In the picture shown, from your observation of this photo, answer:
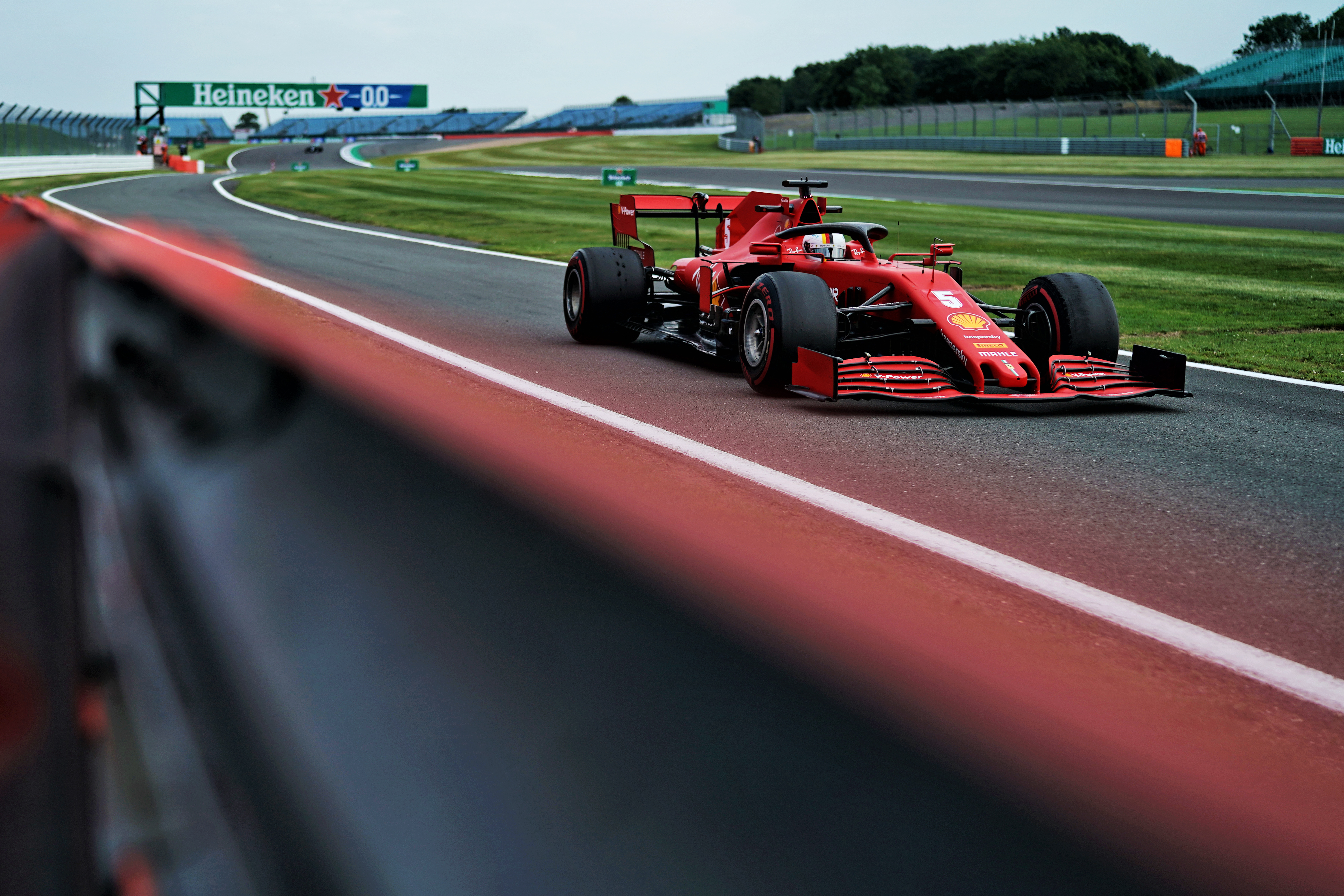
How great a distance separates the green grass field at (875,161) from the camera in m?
38.3

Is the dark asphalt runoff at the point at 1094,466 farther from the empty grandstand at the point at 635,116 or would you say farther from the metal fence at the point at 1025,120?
the empty grandstand at the point at 635,116

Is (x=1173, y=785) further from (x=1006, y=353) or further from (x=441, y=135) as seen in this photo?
(x=441, y=135)

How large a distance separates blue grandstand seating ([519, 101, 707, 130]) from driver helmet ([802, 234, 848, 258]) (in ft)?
372

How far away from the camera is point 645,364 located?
9000mm

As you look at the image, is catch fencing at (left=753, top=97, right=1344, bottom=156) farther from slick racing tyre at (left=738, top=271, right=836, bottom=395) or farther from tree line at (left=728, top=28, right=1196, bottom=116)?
slick racing tyre at (left=738, top=271, right=836, bottom=395)

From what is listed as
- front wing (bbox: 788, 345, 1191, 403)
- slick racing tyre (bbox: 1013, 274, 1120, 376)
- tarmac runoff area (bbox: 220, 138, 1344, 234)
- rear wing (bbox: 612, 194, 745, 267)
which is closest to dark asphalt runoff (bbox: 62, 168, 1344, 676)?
front wing (bbox: 788, 345, 1191, 403)

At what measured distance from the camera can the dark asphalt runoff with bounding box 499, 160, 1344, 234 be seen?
2402 cm

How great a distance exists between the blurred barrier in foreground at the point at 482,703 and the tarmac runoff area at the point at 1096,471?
832 mm

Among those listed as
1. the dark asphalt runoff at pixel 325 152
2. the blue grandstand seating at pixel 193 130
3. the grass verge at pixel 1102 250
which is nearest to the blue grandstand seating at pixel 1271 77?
the grass verge at pixel 1102 250

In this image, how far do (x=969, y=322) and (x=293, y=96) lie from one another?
309 ft

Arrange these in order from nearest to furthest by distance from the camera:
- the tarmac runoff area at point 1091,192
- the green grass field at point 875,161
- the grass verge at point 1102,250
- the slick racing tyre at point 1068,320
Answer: the slick racing tyre at point 1068,320 → the grass verge at point 1102,250 → the tarmac runoff area at point 1091,192 → the green grass field at point 875,161

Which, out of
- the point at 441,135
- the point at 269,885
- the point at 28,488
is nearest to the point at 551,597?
the point at 269,885

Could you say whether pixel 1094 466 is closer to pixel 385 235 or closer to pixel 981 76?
pixel 385 235

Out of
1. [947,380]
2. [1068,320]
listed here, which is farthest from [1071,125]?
[947,380]
